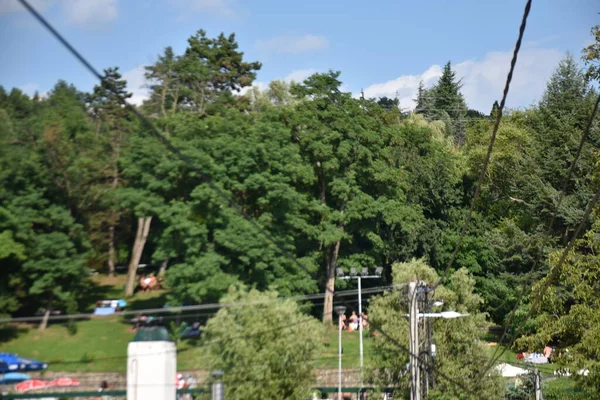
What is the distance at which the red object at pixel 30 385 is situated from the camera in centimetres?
1928

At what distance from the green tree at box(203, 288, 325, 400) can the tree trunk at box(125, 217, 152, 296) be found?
251cm

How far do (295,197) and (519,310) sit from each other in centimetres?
1442

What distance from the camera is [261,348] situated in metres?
25.3

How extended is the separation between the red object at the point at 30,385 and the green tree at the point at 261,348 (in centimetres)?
495

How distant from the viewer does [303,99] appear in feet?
152

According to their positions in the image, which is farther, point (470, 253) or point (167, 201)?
point (470, 253)

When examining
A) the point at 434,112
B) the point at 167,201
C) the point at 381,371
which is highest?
the point at 434,112

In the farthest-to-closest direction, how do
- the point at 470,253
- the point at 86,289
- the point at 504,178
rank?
the point at 504,178
the point at 470,253
the point at 86,289

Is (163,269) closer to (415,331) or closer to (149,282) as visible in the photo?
(149,282)

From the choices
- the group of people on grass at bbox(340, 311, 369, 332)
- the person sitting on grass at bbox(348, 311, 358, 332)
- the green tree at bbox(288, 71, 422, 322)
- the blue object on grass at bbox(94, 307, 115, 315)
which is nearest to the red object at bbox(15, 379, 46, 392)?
the blue object on grass at bbox(94, 307, 115, 315)

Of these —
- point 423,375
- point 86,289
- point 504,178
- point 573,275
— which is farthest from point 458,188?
point 86,289

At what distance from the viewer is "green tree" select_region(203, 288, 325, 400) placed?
78.9 feet

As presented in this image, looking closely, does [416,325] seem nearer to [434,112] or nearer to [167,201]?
[167,201]

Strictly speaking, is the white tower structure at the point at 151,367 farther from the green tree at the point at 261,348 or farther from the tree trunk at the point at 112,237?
the green tree at the point at 261,348
